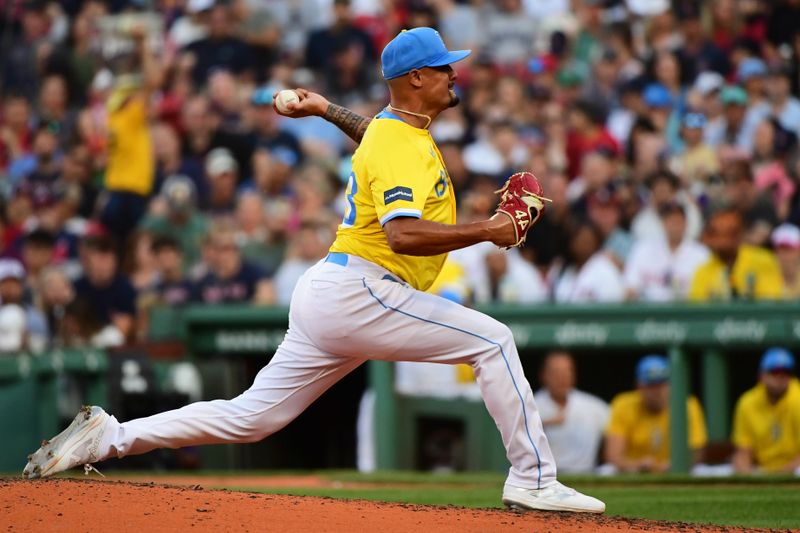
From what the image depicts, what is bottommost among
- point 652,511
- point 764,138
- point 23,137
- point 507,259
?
point 652,511

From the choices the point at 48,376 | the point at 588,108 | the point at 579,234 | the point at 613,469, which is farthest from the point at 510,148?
the point at 48,376

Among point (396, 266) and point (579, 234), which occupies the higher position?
point (579, 234)

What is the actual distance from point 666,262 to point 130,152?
5.26 metres

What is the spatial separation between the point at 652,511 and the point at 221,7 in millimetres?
8488

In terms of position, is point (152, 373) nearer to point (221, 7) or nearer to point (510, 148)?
point (510, 148)

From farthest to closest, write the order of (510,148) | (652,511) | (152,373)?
(510,148) < (152,373) < (652,511)

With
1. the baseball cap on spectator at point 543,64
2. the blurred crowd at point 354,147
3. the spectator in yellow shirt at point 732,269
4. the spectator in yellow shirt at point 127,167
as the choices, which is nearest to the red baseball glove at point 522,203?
the blurred crowd at point 354,147

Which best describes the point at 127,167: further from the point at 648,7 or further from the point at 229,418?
the point at 229,418

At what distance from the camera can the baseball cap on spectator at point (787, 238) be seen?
8516mm

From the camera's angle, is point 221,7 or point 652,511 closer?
point 652,511

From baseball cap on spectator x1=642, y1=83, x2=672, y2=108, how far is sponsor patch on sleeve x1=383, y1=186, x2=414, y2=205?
6.41m

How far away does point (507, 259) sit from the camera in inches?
380

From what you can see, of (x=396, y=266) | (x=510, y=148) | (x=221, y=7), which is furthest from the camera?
(x=221, y=7)

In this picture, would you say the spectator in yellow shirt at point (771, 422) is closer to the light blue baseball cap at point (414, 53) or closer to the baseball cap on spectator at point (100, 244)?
the light blue baseball cap at point (414, 53)
